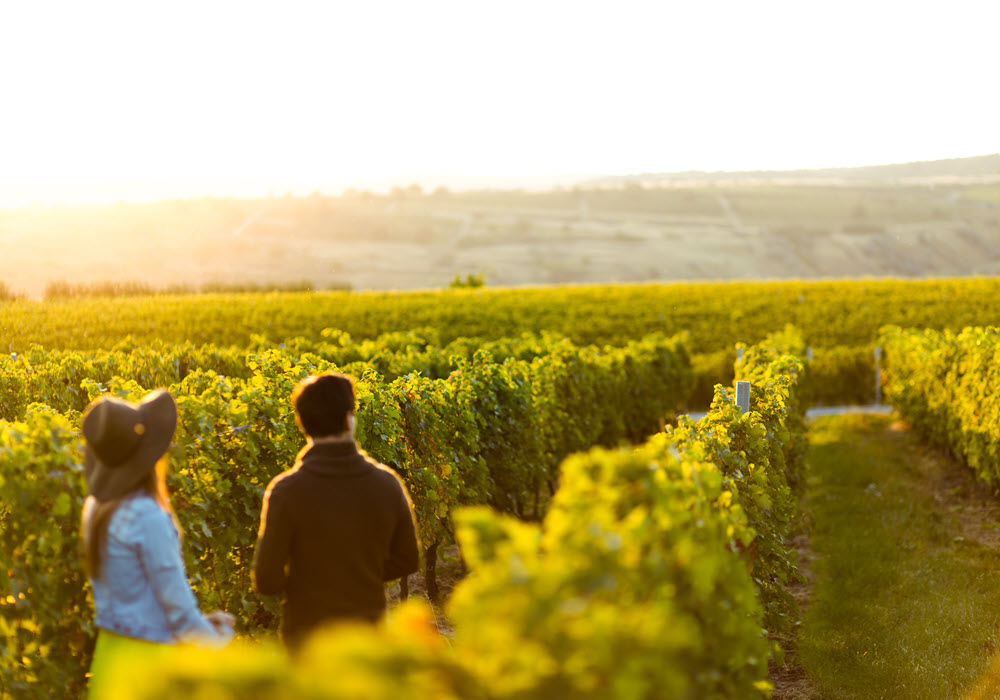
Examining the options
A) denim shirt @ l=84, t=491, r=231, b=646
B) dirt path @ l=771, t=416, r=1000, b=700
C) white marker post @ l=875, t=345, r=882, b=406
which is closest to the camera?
denim shirt @ l=84, t=491, r=231, b=646

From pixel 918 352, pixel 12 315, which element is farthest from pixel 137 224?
pixel 918 352

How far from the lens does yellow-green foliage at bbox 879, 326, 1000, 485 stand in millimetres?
12305

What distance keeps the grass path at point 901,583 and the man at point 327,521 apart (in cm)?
495

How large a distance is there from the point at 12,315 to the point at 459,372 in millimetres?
16073

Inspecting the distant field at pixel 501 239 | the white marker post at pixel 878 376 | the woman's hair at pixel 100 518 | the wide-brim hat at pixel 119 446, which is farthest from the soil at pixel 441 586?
the distant field at pixel 501 239

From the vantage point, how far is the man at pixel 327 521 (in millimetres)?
3760

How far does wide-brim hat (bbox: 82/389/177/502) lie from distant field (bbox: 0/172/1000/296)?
86.6 metres

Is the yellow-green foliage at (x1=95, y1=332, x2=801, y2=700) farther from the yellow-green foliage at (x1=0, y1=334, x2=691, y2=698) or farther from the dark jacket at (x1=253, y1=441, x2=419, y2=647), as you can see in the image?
the yellow-green foliage at (x1=0, y1=334, x2=691, y2=698)

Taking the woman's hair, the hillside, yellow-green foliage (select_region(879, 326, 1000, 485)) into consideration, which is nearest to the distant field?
the hillside

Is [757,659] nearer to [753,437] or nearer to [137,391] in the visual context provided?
[753,437]

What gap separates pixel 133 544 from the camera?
3451mm

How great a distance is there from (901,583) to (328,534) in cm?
802

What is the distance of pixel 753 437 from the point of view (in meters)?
7.03

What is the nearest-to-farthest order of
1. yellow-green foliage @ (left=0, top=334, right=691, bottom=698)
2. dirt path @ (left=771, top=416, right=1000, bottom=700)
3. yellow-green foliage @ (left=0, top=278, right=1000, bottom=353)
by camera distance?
1. yellow-green foliage @ (left=0, top=334, right=691, bottom=698)
2. dirt path @ (left=771, top=416, right=1000, bottom=700)
3. yellow-green foliage @ (left=0, top=278, right=1000, bottom=353)
